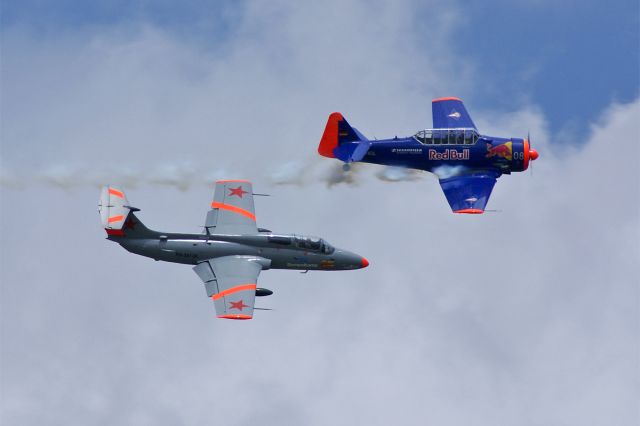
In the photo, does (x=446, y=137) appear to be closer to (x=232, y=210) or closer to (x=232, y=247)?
(x=232, y=210)

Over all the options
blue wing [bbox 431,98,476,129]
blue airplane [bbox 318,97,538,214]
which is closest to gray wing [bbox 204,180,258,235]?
blue airplane [bbox 318,97,538,214]

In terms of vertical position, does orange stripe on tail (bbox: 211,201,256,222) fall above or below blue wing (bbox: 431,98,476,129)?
below

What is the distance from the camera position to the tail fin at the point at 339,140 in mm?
74000

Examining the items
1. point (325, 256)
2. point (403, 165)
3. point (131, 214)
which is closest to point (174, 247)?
point (131, 214)

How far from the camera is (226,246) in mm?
68562

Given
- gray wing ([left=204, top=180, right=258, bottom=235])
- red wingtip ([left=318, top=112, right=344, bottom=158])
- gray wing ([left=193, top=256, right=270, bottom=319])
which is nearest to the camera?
gray wing ([left=193, top=256, right=270, bottom=319])

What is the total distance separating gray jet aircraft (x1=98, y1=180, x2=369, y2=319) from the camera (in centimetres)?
6794

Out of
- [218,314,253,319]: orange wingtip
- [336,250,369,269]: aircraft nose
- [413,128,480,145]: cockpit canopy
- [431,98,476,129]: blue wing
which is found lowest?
[218,314,253,319]: orange wingtip

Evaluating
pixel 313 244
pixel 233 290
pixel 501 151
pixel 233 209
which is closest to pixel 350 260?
pixel 313 244

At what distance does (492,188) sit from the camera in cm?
7300

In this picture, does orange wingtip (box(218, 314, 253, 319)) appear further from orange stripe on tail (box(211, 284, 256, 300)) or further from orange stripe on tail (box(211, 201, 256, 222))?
orange stripe on tail (box(211, 201, 256, 222))

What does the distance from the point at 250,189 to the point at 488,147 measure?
12157mm

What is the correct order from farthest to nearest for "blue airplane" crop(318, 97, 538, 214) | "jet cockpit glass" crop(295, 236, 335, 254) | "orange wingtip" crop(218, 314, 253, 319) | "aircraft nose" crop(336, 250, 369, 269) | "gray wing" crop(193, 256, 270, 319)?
"blue airplane" crop(318, 97, 538, 214) → "aircraft nose" crop(336, 250, 369, 269) → "jet cockpit glass" crop(295, 236, 335, 254) → "gray wing" crop(193, 256, 270, 319) → "orange wingtip" crop(218, 314, 253, 319)

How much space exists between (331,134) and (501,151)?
8.51 m
